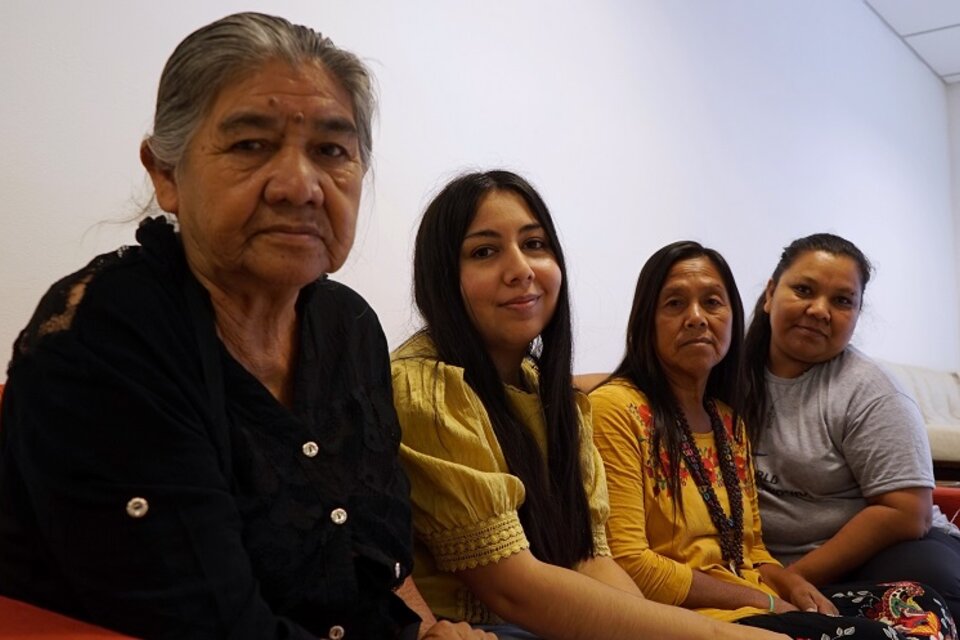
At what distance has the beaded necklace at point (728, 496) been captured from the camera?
231 centimetres

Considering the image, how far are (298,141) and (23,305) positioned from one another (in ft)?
2.71

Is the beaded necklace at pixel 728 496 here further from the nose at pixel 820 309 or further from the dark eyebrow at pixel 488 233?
the dark eyebrow at pixel 488 233

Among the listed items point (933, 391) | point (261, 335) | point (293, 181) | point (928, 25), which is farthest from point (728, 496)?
point (928, 25)

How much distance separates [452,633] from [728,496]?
3.44 feet

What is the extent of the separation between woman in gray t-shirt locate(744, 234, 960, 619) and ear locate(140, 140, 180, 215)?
1793mm

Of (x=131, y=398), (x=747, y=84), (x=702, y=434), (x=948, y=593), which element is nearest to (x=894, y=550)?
(x=948, y=593)

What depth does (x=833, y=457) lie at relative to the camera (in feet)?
8.66

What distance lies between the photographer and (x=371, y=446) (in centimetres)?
145

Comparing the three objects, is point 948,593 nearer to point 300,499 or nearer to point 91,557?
point 300,499

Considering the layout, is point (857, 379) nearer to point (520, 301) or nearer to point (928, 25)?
point (520, 301)

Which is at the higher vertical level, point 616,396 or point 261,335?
point 261,335

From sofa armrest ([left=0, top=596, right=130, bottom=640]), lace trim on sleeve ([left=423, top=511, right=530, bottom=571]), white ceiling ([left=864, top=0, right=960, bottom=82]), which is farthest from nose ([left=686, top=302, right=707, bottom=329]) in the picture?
white ceiling ([left=864, top=0, right=960, bottom=82])

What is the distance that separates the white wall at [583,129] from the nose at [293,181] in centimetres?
79

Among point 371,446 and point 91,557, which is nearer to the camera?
point 91,557
